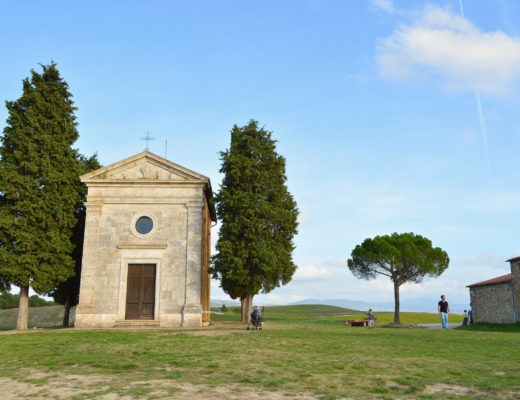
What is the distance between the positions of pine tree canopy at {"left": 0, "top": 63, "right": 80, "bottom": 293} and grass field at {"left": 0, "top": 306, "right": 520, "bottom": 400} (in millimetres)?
9617

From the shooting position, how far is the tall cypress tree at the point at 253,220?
2658 centimetres

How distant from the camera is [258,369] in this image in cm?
1019

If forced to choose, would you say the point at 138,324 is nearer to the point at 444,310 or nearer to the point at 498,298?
the point at 444,310

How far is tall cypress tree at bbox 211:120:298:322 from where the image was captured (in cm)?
2658

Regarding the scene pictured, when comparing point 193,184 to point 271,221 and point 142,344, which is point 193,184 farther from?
point 142,344

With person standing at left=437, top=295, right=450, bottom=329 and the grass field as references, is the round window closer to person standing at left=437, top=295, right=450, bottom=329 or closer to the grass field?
the grass field

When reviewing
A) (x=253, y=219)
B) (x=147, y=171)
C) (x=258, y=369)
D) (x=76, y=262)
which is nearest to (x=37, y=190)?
(x=76, y=262)

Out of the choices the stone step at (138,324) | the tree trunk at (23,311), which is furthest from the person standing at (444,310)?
the tree trunk at (23,311)

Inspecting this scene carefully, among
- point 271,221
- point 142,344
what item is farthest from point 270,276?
point 142,344

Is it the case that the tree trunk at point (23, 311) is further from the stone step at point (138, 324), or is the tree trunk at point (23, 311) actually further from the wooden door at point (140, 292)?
the wooden door at point (140, 292)

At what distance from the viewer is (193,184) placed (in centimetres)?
2739

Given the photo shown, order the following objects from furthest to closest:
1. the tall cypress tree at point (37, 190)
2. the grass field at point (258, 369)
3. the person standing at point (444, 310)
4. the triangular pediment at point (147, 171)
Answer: the triangular pediment at point (147, 171) → the person standing at point (444, 310) → the tall cypress tree at point (37, 190) → the grass field at point (258, 369)

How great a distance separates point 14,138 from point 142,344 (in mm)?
17248

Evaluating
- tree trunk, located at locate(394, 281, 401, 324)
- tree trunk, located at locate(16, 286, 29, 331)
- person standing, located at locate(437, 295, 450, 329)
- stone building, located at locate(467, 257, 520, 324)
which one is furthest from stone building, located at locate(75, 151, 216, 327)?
stone building, located at locate(467, 257, 520, 324)
